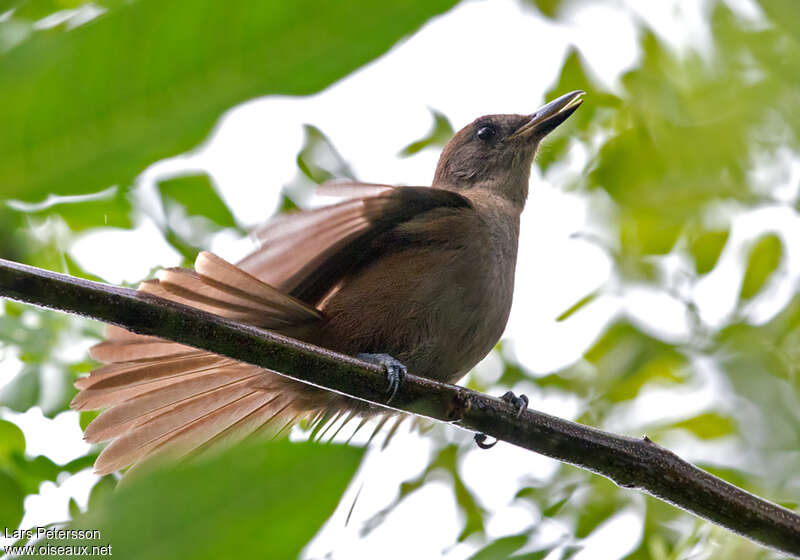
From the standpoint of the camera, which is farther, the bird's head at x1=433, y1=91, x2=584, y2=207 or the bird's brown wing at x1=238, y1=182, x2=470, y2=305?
the bird's head at x1=433, y1=91, x2=584, y2=207

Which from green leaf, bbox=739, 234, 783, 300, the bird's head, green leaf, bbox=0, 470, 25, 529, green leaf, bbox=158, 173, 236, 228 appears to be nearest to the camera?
green leaf, bbox=0, 470, 25, 529

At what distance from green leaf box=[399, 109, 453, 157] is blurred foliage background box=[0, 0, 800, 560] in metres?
0.01

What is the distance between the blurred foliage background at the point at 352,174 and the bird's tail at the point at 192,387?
0.15 m

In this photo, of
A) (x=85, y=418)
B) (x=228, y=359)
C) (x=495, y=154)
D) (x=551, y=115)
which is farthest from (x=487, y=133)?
(x=85, y=418)

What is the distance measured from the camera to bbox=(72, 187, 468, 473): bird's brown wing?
114 inches

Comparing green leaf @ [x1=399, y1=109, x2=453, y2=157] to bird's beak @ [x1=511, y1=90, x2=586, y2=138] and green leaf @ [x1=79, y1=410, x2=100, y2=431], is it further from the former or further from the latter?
green leaf @ [x1=79, y1=410, x2=100, y2=431]

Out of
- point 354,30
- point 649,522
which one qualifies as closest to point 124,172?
point 354,30

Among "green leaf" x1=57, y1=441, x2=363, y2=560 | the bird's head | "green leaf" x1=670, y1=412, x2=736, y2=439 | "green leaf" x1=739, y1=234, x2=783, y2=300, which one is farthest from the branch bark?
the bird's head

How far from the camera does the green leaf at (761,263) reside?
339cm

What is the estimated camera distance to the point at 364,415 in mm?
3715

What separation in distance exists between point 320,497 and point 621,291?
321 cm

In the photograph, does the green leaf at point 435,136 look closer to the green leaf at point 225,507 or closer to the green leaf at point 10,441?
the green leaf at point 10,441

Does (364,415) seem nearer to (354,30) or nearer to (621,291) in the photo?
(621,291)

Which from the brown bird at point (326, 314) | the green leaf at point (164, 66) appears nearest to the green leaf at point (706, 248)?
the brown bird at point (326, 314)
